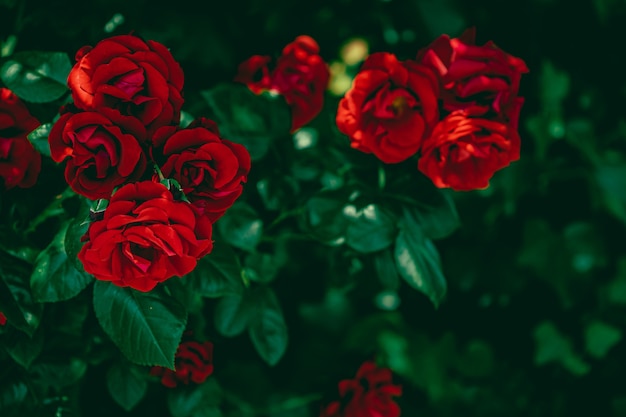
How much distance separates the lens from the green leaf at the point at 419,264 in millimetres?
979

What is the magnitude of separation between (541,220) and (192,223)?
123 centimetres

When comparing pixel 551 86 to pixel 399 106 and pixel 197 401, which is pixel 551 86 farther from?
pixel 197 401

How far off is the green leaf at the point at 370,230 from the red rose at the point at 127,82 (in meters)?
0.33

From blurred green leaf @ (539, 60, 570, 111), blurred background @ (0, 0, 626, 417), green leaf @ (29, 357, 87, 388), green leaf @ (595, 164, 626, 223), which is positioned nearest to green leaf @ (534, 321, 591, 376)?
blurred background @ (0, 0, 626, 417)

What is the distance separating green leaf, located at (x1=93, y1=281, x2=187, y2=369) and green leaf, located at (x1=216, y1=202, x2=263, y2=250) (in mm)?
182

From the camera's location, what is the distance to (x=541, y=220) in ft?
5.65

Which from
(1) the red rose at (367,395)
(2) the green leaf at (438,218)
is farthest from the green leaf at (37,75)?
(1) the red rose at (367,395)

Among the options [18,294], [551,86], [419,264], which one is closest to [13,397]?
[18,294]

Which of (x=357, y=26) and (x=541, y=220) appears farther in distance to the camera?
(x=541, y=220)

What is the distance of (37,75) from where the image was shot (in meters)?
0.93

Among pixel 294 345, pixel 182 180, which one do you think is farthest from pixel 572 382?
pixel 182 180

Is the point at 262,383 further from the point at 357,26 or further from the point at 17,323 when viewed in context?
the point at 357,26

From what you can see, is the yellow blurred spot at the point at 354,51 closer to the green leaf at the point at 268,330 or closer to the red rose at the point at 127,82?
the green leaf at the point at 268,330

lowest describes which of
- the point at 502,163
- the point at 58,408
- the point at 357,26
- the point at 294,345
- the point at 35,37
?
the point at 294,345
